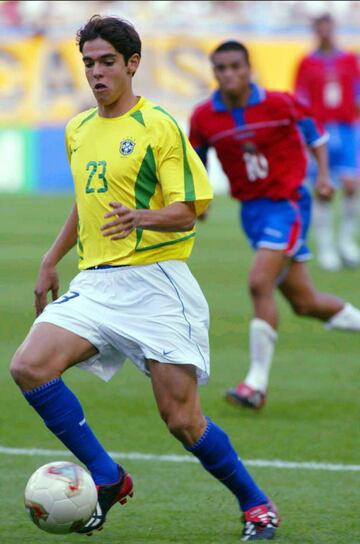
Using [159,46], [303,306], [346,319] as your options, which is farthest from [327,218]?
[159,46]

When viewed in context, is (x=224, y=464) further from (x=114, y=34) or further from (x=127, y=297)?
(x=114, y=34)

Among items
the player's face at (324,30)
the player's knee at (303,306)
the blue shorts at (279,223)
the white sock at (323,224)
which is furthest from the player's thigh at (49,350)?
the white sock at (323,224)

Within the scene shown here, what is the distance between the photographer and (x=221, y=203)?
24.6 m

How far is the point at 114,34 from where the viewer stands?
4.98m

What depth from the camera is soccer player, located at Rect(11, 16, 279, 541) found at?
16.1ft

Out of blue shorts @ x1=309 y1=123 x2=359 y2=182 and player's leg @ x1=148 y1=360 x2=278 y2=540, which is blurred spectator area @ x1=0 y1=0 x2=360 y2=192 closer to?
blue shorts @ x1=309 y1=123 x2=359 y2=182

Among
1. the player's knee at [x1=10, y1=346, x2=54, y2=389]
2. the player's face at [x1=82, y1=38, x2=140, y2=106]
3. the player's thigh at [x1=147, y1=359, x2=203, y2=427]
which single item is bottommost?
the player's thigh at [x1=147, y1=359, x2=203, y2=427]

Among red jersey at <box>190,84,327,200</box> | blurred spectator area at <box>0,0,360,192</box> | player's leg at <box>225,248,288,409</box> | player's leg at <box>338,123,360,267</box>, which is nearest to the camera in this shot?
player's leg at <box>225,248,288,409</box>

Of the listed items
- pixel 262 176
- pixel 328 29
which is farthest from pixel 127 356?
pixel 328 29

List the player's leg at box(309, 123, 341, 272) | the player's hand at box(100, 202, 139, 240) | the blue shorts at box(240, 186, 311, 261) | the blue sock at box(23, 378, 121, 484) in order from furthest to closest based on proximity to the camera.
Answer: the player's leg at box(309, 123, 341, 272)
the blue shorts at box(240, 186, 311, 261)
the blue sock at box(23, 378, 121, 484)
the player's hand at box(100, 202, 139, 240)

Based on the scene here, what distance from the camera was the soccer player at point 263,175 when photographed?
777cm

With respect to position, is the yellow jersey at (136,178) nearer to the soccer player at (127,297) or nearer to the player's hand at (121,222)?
the soccer player at (127,297)

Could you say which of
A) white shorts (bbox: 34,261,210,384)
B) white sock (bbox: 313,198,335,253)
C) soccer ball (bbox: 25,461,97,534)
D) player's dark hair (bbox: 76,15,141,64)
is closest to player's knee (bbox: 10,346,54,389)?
white shorts (bbox: 34,261,210,384)

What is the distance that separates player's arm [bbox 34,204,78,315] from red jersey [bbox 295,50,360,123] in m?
9.97
